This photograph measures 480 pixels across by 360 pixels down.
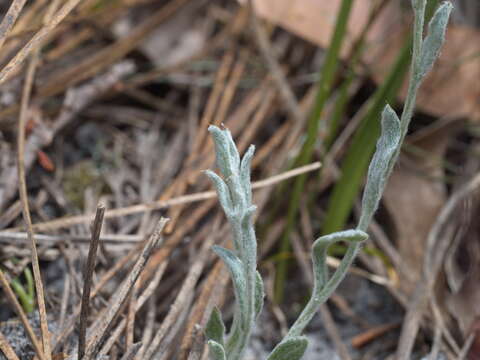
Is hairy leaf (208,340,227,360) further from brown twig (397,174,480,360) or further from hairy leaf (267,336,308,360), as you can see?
brown twig (397,174,480,360)

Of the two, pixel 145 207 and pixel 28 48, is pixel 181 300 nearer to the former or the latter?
pixel 145 207

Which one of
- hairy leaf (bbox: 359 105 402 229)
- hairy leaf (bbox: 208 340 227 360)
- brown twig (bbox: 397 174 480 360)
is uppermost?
hairy leaf (bbox: 359 105 402 229)

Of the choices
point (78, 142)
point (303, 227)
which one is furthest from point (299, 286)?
point (78, 142)

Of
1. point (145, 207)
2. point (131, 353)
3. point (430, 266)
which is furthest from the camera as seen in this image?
point (430, 266)

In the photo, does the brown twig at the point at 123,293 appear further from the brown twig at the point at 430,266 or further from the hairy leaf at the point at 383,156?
the brown twig at the point at 430,266

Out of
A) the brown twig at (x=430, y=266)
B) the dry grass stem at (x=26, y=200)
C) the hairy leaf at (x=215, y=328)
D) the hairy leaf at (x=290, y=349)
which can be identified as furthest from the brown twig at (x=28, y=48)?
the brown twig at (x=430, y=266)

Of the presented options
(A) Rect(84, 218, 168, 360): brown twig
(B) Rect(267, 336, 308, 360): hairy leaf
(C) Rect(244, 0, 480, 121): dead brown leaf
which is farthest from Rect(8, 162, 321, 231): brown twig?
(C) Rect(244, 0, 480, 121): dead brown leaf

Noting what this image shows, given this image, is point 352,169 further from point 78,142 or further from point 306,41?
point 78,142

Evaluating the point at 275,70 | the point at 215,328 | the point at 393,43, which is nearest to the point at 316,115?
the point at 275,70
